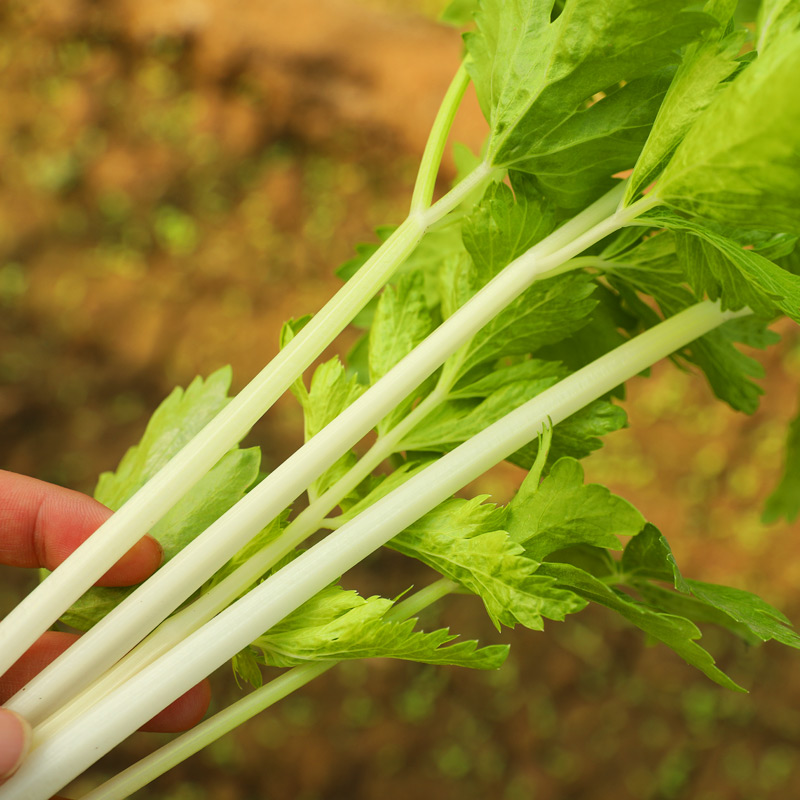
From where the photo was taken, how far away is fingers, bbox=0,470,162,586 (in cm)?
79

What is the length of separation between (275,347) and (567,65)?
59.2 inches

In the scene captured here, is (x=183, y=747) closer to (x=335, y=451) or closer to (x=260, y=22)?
(x=335, y=451)

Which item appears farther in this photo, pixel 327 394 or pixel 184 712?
pixel 184 712

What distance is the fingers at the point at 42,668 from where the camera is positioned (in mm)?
811

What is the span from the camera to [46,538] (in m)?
0.81

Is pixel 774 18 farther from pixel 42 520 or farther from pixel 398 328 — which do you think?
pixel 42 520

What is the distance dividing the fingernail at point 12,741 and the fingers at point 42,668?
0.23m

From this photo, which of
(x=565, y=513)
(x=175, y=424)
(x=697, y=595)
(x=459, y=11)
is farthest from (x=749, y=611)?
(x=459, y=11)

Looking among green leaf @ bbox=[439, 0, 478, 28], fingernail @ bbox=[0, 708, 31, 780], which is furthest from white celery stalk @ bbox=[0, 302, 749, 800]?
green leaf @ bbox=[439, 0, 478, 28]

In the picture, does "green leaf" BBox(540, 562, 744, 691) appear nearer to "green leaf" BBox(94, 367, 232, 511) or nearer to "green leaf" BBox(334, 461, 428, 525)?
"green leaf" BBox(334, 461, 428, 525)

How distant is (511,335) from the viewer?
65cm

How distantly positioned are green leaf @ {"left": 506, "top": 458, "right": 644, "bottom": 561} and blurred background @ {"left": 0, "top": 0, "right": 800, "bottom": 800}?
130 centimetres

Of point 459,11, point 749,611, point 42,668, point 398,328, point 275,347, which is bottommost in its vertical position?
point 749,611

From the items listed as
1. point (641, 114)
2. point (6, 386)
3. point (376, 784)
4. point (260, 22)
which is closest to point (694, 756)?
point (376, 784)
